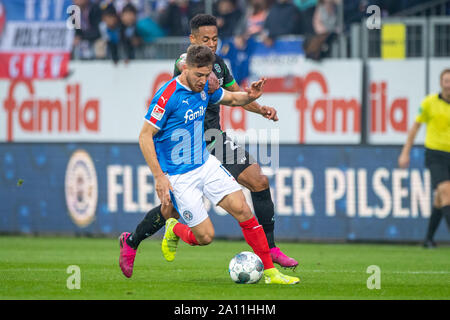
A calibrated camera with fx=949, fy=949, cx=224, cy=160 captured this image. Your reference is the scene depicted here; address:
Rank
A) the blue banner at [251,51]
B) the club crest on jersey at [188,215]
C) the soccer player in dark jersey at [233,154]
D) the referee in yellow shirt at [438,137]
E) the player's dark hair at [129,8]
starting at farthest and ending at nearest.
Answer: the player's dark hair at [129,8], the blue banner at [251,51], the referee in yellow shirt at [438,137], the soccer player in dark jersey at [233,154], the club crest on jersey at [188,215]

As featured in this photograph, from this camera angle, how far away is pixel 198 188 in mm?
8672

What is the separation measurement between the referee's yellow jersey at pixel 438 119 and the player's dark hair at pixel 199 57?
556 centimetres

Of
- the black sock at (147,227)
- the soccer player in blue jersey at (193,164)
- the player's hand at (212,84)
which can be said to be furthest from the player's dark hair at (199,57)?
the black sock at (147,227)

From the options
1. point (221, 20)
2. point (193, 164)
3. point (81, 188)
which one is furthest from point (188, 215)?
point (221, 20)

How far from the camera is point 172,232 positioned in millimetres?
9039

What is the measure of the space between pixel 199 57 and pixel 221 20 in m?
8.27

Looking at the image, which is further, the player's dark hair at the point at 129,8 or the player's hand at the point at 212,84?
the player's dark hair at the point at 129,8

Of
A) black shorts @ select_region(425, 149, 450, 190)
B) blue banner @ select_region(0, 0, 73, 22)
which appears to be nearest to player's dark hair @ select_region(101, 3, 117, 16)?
blue banner @ select_region(0, 0, 73, 22)

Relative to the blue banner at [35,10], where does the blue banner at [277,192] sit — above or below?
below

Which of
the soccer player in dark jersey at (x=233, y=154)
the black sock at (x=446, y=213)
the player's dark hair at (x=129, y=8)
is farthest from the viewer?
the player's dark hair at (x=129, y=8)

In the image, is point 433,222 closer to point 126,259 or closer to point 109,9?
point 126,259

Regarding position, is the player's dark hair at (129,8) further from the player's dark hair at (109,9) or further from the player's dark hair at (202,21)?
the player's dark hair at (202,21)

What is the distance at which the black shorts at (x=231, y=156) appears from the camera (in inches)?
374

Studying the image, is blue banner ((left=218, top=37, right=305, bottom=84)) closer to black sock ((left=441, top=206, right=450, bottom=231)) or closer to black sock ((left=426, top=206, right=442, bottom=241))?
black sock ((left=426, top=206, right=442, bottom=241))
